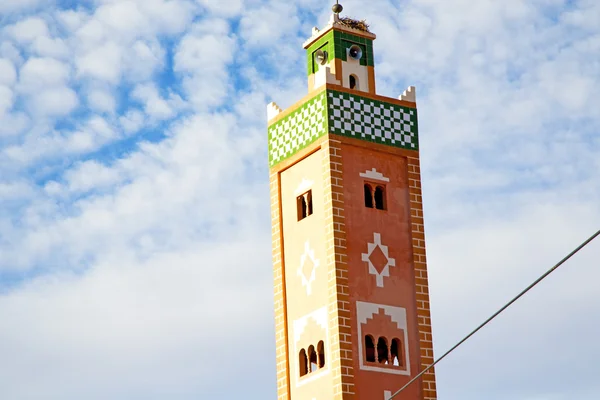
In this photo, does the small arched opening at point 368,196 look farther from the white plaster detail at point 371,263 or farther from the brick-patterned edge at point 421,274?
the brick-patterned edge at point 421,274

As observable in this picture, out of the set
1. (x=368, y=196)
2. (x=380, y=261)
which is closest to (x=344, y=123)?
(x=368, y=196)

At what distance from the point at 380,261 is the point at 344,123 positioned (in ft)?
10.2

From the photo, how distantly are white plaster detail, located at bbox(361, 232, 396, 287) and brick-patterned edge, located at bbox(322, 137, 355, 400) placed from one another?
0.67 meters

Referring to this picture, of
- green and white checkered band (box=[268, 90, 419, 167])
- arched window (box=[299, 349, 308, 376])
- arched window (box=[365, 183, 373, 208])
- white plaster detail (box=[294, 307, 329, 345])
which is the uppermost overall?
green and white checkered band (box=[268, 90, 419, 167])

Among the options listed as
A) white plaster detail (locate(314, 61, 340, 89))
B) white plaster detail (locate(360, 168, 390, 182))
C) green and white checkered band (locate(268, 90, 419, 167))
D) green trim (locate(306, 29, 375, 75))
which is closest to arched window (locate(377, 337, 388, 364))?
white plaster detail (locate(360, 168, 390, 182))

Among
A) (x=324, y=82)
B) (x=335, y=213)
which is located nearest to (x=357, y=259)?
(x=335, y=213)

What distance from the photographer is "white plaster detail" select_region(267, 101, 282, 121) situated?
3466cm

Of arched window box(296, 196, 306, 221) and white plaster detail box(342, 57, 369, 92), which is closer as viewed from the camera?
arched window box(296, 196, 306, 221)

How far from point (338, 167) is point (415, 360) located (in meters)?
4.46

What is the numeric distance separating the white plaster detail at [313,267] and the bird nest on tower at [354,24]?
5.27 m

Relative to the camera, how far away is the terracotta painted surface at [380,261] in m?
31.5

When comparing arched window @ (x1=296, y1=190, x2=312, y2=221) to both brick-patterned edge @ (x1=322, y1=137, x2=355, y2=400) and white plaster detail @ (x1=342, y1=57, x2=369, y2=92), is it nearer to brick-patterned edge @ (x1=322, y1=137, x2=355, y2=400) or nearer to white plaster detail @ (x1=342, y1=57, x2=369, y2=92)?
brick-patterned edge @ (x1=322, y1=137, x2=355, y2=400)

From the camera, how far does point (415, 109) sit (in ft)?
112

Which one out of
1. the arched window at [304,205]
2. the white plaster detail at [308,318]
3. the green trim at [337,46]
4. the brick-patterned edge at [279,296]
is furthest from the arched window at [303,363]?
the green trim at [337,46]
